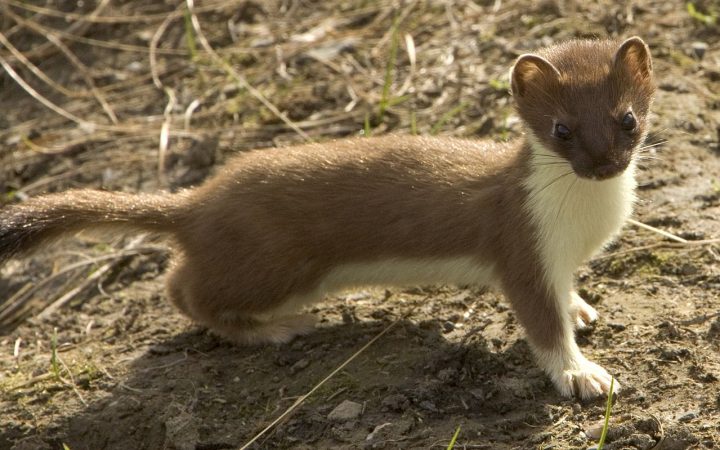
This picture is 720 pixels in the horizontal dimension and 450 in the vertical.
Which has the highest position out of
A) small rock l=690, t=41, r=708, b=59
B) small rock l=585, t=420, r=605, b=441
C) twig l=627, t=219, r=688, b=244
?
small rock l=690, t=41, r=708, b=59

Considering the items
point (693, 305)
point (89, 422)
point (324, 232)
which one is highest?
point (324, 232)

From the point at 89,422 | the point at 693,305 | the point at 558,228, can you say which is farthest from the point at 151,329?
the point at 693,305

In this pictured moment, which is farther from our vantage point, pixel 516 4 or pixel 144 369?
pixel 516 4

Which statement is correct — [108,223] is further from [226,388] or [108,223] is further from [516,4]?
[516,4]

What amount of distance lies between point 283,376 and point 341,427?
1.73 feet

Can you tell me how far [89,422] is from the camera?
14.0ft

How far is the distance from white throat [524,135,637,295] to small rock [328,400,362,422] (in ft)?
2.89

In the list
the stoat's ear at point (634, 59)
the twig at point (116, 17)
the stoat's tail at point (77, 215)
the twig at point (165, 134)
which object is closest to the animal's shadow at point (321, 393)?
the stoat's tail at point (77, 215)

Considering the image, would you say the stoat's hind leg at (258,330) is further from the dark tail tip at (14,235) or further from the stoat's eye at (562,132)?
the stoat's eye at (562,132)

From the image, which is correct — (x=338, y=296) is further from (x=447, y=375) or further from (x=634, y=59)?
(x=634, y=59)

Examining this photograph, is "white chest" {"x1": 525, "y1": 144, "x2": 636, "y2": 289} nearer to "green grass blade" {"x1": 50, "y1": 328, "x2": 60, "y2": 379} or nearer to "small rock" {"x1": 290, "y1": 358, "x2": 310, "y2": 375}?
"small rock" {"x1": 290, "y1": 358, "x2": 310, "y2": 375}

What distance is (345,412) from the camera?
3.94 metres

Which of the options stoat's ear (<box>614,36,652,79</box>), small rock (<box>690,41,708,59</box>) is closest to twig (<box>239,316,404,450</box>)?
stoat's ear (<box>614,36,652,79</box>)

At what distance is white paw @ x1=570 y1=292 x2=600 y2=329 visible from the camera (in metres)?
4.24
